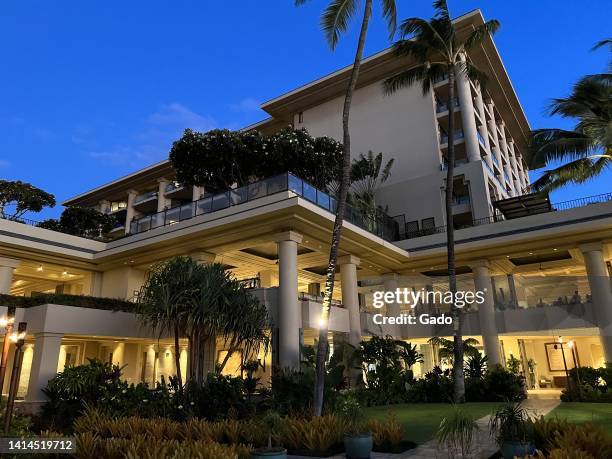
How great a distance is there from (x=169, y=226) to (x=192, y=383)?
908 centimetres

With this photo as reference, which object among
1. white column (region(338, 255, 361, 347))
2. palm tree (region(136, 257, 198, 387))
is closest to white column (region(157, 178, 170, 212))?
white column (region(338, 255, 361, 347))

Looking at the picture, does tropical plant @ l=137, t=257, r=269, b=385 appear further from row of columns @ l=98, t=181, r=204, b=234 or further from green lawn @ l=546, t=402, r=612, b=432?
row of columns @ l=98, t=181, r=204, b=234

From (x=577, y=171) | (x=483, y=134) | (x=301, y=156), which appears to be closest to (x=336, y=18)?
(x=577, y=171)

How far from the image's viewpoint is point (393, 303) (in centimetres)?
2619

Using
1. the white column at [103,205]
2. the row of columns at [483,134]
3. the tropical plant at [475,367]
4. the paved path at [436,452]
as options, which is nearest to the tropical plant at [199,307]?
the paved path at [436,452]

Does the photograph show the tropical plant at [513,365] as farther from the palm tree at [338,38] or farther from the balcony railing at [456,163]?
the palm tree at [338,38]

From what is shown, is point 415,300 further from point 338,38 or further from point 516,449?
point 516,449

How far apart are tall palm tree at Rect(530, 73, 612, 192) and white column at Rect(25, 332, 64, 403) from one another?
20767mm

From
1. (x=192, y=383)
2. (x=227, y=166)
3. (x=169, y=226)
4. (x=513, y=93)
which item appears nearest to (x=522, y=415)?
(x=192, y=383)

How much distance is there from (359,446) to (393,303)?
701 inches

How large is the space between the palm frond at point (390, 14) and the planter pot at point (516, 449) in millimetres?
13377

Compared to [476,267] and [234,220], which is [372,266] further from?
[234,220]

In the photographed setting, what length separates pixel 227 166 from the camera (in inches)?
1168

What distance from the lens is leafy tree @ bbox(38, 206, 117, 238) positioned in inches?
1552
